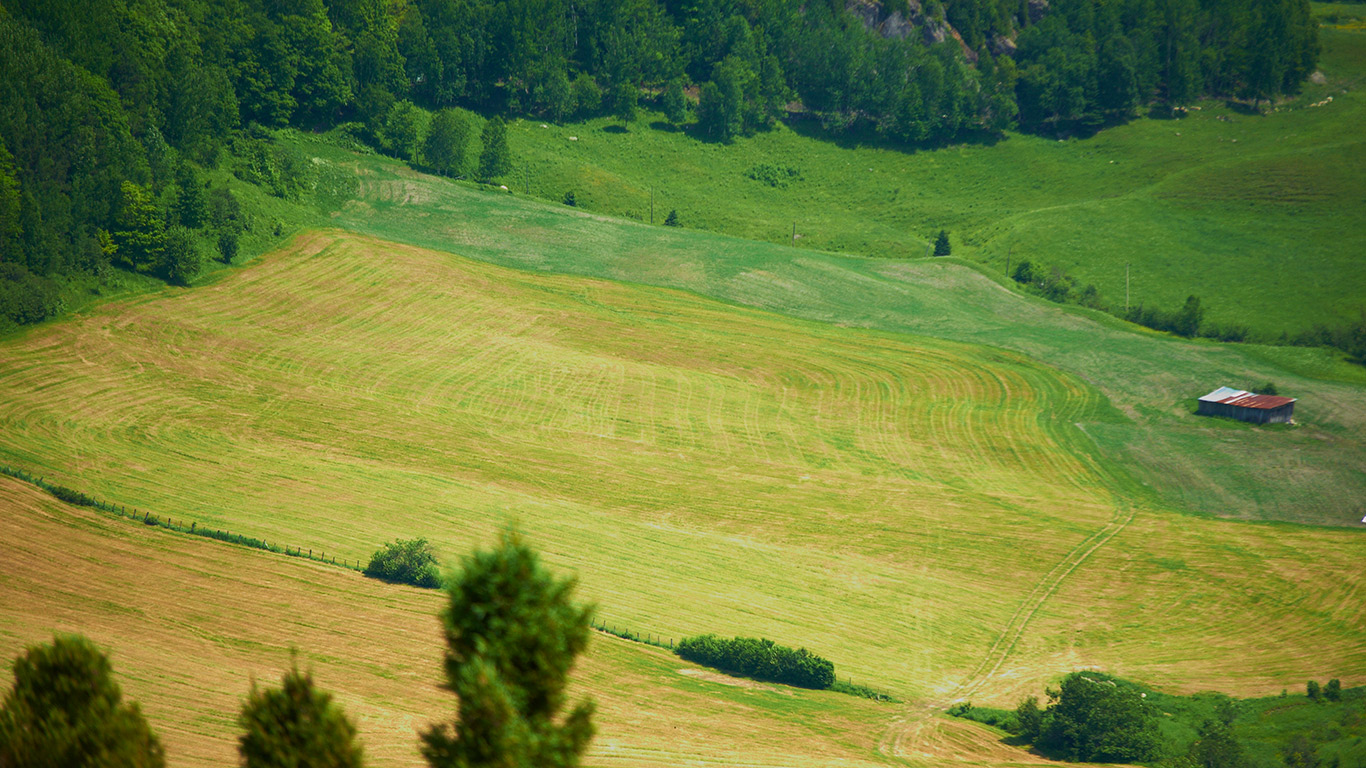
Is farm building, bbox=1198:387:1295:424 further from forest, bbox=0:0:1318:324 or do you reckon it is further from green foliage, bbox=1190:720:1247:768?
forest, bbox=0:0:1318:324

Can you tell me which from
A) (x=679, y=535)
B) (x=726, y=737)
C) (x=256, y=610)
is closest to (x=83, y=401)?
(x=256, y=610)

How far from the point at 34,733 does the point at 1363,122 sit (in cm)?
18790

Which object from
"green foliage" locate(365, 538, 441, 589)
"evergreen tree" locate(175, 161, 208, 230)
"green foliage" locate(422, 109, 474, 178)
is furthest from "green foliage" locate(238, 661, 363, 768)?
"green foliage" locate(422, 109, 474, 178)

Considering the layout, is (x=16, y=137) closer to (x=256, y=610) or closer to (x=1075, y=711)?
(x=256, y=610)

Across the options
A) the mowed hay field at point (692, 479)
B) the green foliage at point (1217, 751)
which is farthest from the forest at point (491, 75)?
the green foliage at point (1217, 751)

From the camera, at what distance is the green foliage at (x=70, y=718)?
21.5 m

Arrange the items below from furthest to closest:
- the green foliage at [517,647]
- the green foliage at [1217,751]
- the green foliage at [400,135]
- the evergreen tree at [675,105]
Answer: the evergreen tree at [675,105] < the green foliage at [400,135] < the green foliage at [1217,751] < the green foliage at [517,647]

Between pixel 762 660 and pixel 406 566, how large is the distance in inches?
777

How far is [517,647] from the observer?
64.0 feet

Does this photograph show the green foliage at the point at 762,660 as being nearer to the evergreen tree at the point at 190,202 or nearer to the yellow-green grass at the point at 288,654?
the yellow-green grass at the point at 288,654

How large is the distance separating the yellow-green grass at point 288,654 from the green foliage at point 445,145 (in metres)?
80.1

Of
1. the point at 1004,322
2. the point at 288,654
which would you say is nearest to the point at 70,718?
the point at 288,654

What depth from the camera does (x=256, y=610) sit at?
54.2m

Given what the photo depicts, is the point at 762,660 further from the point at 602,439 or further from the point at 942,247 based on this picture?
the point at 942,247
